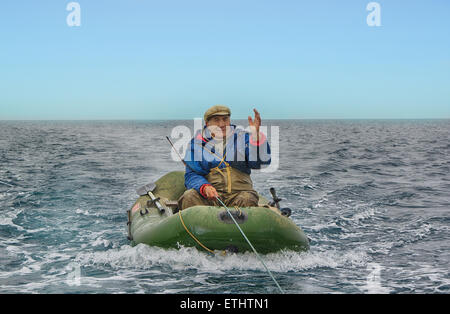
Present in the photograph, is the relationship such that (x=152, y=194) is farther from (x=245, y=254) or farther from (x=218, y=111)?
(x=245, y=254)

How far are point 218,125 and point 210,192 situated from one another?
3.56ft

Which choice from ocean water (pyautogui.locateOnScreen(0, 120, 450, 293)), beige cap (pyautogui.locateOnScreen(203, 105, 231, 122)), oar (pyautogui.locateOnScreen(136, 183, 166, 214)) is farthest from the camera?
oar (pyautogui.locateOnScreen(136, 183, 166, 214))

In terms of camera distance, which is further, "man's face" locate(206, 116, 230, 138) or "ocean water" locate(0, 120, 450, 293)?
"man's face" locate(206, 116, 230, 138)

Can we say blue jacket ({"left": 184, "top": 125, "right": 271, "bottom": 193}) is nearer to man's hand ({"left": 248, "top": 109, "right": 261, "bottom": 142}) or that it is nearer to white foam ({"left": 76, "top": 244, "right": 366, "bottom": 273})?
man's hand ({"left": 248, "top": 109, "right": 261, "bottom": 142})

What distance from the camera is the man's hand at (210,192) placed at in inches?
252

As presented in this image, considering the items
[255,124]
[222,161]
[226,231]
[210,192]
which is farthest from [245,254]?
[255,124]

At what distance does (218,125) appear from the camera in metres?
6.91

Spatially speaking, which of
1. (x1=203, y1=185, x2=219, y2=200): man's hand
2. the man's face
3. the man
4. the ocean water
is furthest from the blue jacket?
the ocean water

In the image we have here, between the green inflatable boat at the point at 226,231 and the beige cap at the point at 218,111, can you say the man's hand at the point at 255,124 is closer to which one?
the beige cap at the point at 218,111

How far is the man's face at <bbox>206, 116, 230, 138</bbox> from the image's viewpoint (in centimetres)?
690

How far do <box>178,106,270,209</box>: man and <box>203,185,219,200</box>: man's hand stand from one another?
0.12 meters

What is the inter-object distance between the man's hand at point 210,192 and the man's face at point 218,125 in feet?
2.88

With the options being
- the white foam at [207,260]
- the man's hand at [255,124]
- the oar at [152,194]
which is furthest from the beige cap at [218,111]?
the white foam at [207,260]
